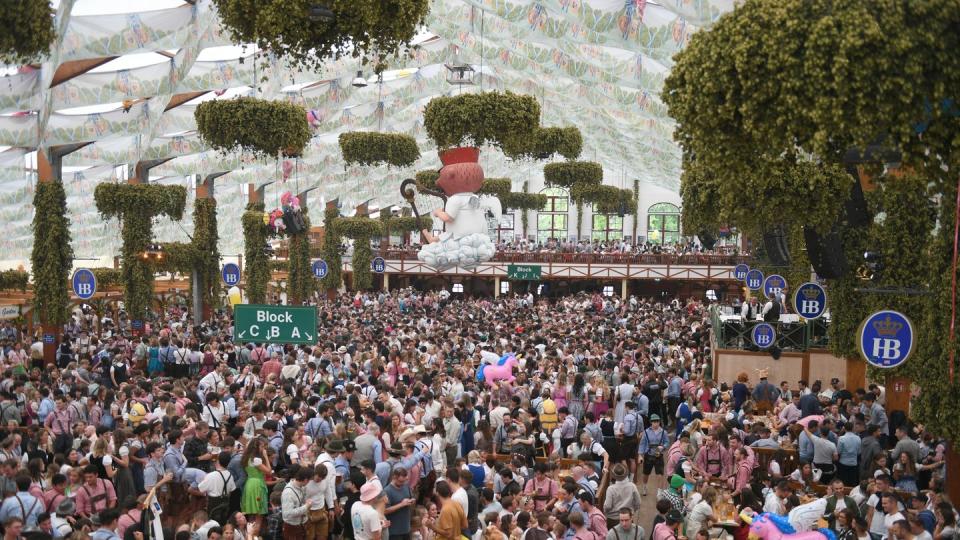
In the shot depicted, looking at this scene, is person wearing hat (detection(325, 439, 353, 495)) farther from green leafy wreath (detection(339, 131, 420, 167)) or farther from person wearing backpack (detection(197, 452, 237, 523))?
green leafy wreath (detection(339, 131, 420, 167))

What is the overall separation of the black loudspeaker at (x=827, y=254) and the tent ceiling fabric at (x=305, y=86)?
359cm

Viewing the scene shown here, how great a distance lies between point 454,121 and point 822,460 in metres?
7.85

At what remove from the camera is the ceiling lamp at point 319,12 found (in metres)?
8.69

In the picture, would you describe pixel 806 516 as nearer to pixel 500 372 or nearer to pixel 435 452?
pixel 435 452

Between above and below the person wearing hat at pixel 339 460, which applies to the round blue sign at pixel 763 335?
above

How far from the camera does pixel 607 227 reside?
56.7m

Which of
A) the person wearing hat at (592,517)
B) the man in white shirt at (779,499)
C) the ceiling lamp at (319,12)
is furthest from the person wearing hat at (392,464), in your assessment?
the ceiling lamp at (319,12)

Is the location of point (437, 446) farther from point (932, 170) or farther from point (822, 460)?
point (932, 170)

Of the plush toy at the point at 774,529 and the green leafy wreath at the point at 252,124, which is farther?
the green leafy wreath at the point at 252,124

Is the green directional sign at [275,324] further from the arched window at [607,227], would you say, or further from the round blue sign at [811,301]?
the arched window at [607,227]

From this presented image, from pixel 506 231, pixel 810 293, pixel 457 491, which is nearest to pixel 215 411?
pixel 457 491

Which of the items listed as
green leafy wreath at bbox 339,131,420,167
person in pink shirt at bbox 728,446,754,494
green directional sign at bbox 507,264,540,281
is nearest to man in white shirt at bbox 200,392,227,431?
person in pink shirt at bbox 728,446,754,494

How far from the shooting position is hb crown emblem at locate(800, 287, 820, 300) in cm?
1619

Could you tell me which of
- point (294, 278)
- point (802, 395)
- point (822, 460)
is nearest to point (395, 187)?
point (294, 278)
